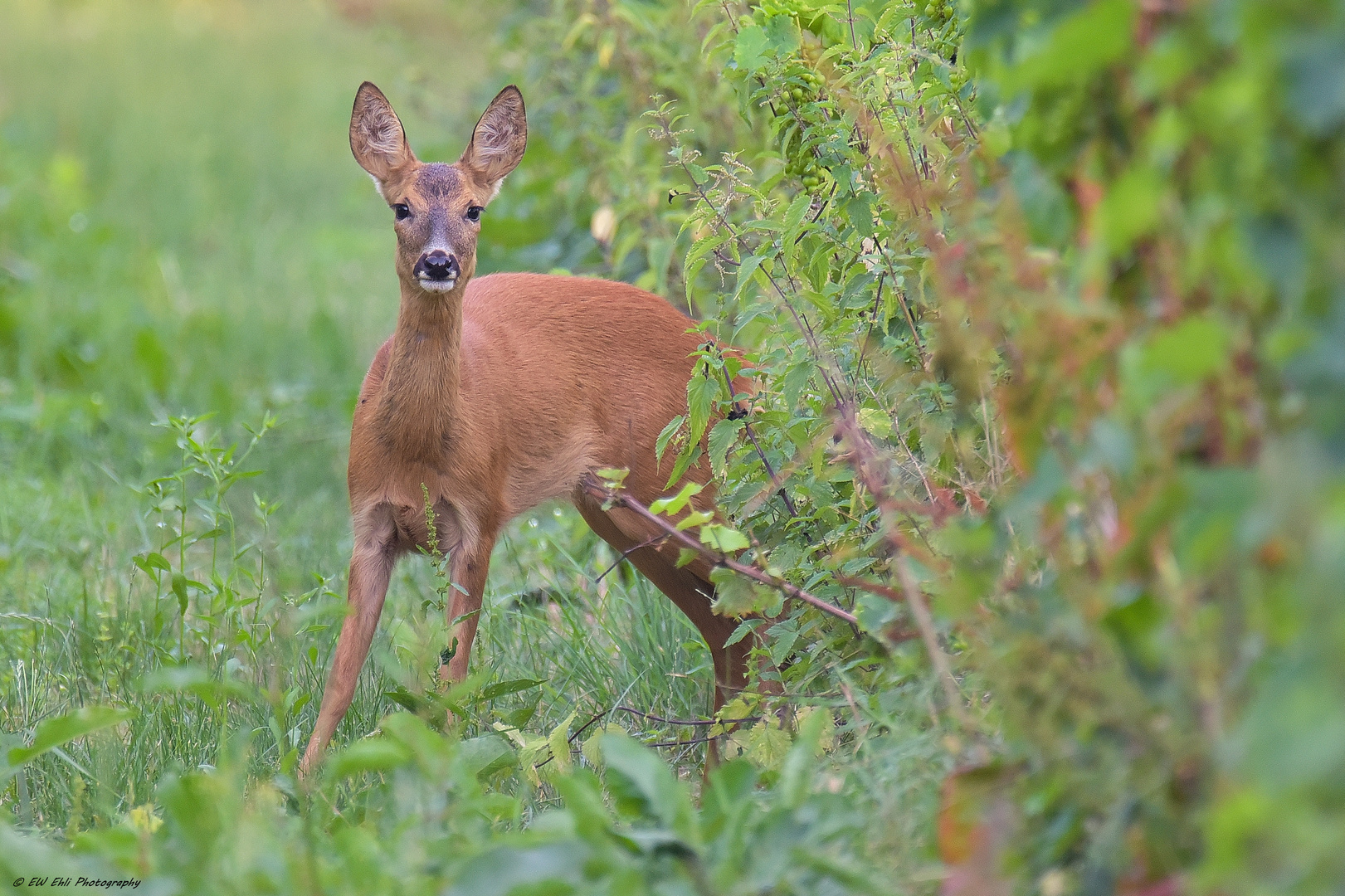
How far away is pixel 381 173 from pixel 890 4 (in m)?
1.48

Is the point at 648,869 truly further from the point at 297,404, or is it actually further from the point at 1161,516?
the point at 297,404

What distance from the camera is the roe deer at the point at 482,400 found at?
3.76 meters

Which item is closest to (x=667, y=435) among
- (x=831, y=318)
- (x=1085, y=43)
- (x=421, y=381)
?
(x=831, y=318)

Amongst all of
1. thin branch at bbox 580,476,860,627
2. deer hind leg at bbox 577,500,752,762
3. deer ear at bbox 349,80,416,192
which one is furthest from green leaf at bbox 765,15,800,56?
deer hind leg at bbox 577,500,752,762

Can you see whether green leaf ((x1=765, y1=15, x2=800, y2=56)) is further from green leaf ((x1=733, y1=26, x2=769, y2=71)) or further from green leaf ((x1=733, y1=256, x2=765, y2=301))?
green leaf ((x1=733, y1=256, x2=765, y2=301))

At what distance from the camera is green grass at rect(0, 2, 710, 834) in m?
3.43

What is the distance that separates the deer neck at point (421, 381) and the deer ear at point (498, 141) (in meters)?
0.45

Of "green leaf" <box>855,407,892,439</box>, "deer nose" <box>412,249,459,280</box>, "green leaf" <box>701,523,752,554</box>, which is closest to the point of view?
"green leaf" <box>701,523,752,554</box>

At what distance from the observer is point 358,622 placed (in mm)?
3566

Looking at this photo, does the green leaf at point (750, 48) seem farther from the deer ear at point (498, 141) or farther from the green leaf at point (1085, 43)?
the green leaf at point (1085, 43)

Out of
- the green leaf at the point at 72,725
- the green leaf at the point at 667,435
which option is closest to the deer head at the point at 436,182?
the green leaf at the point at 667,435

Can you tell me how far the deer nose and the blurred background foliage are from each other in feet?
2.06

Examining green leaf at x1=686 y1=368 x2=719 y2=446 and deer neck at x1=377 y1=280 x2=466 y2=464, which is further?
deer neck at x1=377 y1=280 x2=466 y2=464

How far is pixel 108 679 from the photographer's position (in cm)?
353
